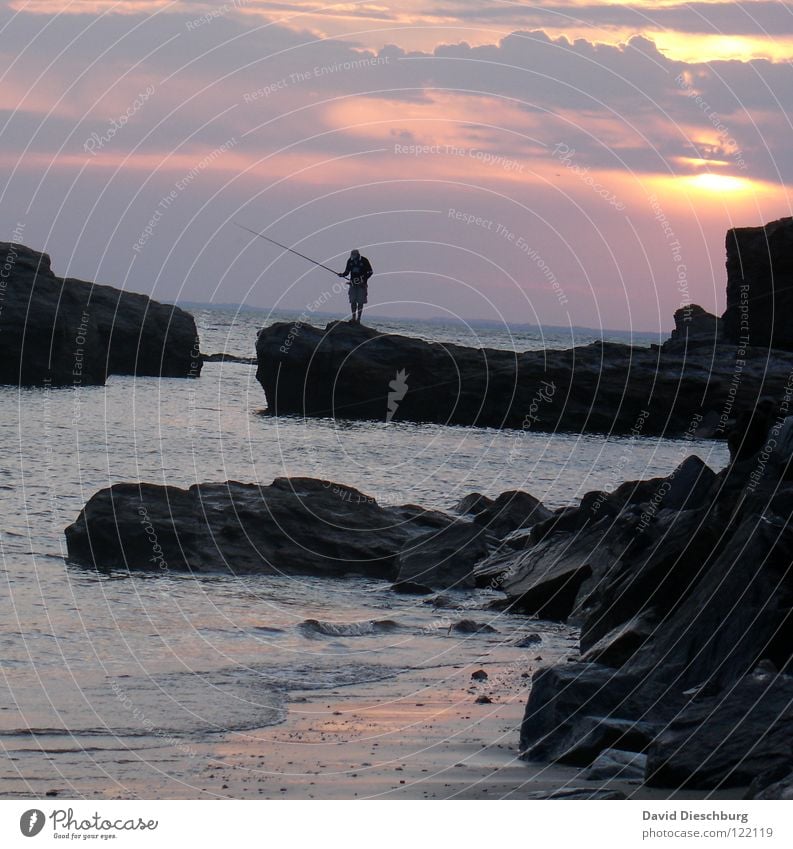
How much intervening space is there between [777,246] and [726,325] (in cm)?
454

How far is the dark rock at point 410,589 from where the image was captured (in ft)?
63.7

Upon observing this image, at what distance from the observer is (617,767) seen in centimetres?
911

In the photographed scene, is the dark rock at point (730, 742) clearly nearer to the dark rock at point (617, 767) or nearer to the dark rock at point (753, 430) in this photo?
→ the dark rock at point (617, 767)

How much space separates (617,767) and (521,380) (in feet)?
143

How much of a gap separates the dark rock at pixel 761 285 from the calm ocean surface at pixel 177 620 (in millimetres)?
18340

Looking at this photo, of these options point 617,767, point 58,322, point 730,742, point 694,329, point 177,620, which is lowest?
point 177,620

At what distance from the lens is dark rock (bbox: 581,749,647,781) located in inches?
353

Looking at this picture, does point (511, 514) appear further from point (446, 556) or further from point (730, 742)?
point (730, 742)

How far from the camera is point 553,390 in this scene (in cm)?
5134

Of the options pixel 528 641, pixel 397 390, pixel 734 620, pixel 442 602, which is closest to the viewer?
pixel 734 620

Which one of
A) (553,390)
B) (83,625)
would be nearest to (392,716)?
(83,625)

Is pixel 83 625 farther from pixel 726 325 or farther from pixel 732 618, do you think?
pixel 726 325
